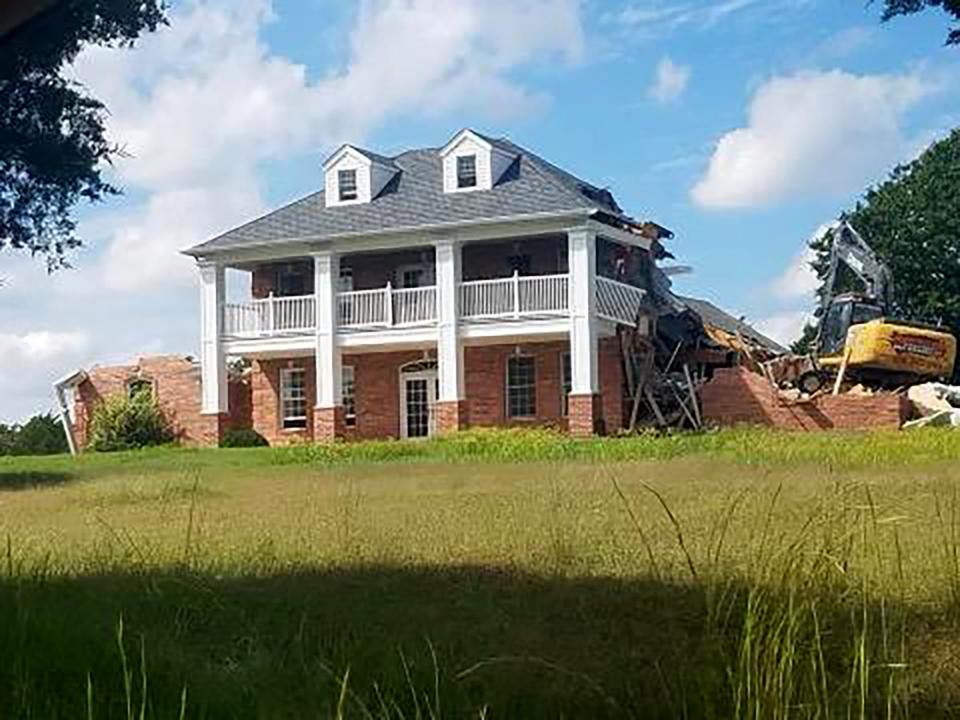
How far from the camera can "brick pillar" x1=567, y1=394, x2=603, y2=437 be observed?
36.1 metres

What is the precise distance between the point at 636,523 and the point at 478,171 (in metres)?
30.5

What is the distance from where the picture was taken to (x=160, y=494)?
18562mm

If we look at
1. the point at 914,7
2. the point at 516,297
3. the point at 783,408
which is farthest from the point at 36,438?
the point at 914,7

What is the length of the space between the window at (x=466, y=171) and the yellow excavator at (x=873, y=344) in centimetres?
994

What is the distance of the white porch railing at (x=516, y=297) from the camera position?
1464 inches

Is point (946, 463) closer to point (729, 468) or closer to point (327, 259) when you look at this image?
point (729, 468)

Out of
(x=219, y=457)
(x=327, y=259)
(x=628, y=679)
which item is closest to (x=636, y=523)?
(x=628, y=679)

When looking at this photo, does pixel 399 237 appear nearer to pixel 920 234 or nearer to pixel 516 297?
pixel 516 297

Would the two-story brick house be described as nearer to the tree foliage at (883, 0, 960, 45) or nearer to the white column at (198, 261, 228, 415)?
the white column at (198, 261, 228, 415)

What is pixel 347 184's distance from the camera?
1667 inches

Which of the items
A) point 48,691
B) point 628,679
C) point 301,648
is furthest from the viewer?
point 301,648

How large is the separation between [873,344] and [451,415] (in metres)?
10.3

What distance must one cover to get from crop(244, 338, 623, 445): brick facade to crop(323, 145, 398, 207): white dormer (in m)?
4.44

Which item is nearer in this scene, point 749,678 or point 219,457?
point 749,678
